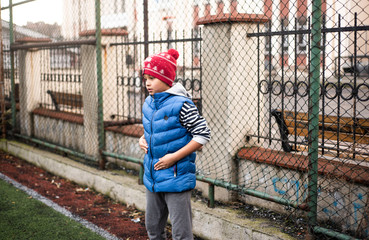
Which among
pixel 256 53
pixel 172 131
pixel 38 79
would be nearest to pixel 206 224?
pixel 172 131

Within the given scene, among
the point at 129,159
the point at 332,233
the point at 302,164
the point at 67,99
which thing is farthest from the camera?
the point at 67,99

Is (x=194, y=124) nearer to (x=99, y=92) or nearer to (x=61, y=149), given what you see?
(x=99, y=92)

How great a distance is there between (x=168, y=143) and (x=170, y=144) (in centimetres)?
2

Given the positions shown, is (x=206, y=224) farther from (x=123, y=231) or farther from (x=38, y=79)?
(x=38, y=79)

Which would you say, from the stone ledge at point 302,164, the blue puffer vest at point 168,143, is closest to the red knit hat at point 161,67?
the blue puffer vest at point 168,143

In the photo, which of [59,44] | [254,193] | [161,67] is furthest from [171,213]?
[59,44]

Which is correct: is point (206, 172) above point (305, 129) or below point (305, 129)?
below

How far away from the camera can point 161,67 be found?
2775mm

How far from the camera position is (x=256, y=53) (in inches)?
166

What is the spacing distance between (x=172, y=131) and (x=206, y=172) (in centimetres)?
182

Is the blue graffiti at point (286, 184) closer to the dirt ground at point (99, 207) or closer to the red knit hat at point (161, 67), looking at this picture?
the dirt ground at point (99, 207)

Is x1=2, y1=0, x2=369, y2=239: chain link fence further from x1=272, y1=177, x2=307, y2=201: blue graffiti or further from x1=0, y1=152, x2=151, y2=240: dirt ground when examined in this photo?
x1=0, y1=152, x2=151, y2=240: dirt ground

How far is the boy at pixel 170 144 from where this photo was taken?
271 centimetres

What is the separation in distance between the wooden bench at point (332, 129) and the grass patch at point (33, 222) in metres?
2.14
